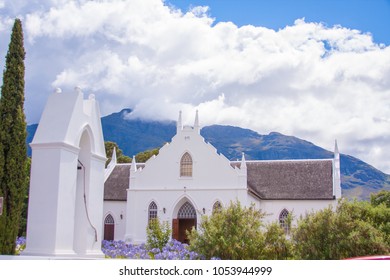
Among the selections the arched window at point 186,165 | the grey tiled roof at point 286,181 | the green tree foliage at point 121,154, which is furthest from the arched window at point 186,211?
the green tree foliage at point 121,154

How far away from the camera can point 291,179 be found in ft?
97.7

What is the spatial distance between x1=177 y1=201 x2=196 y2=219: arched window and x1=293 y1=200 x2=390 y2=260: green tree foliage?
14335 mm

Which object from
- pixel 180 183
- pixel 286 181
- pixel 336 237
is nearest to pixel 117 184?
pixel 180 183

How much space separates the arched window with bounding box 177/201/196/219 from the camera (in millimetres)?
28281

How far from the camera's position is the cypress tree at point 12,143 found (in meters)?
11.3

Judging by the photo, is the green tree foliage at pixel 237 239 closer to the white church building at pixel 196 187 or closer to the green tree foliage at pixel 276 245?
the green tree foliage at pixel 276 245

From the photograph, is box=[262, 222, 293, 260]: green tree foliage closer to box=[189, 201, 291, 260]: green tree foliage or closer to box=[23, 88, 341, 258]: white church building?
box=[189, 201, 291, 260]: green tree foliage

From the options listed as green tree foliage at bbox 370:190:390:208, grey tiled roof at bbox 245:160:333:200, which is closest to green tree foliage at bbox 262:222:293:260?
green tree foliage at bbox 370:190:390:208

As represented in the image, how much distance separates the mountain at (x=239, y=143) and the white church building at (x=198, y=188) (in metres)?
1.39

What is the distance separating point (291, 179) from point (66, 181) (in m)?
20.4

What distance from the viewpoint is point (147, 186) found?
28.6 metres

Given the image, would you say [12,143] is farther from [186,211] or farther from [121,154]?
[121,154]

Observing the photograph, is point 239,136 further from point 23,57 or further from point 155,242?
point 23,57
